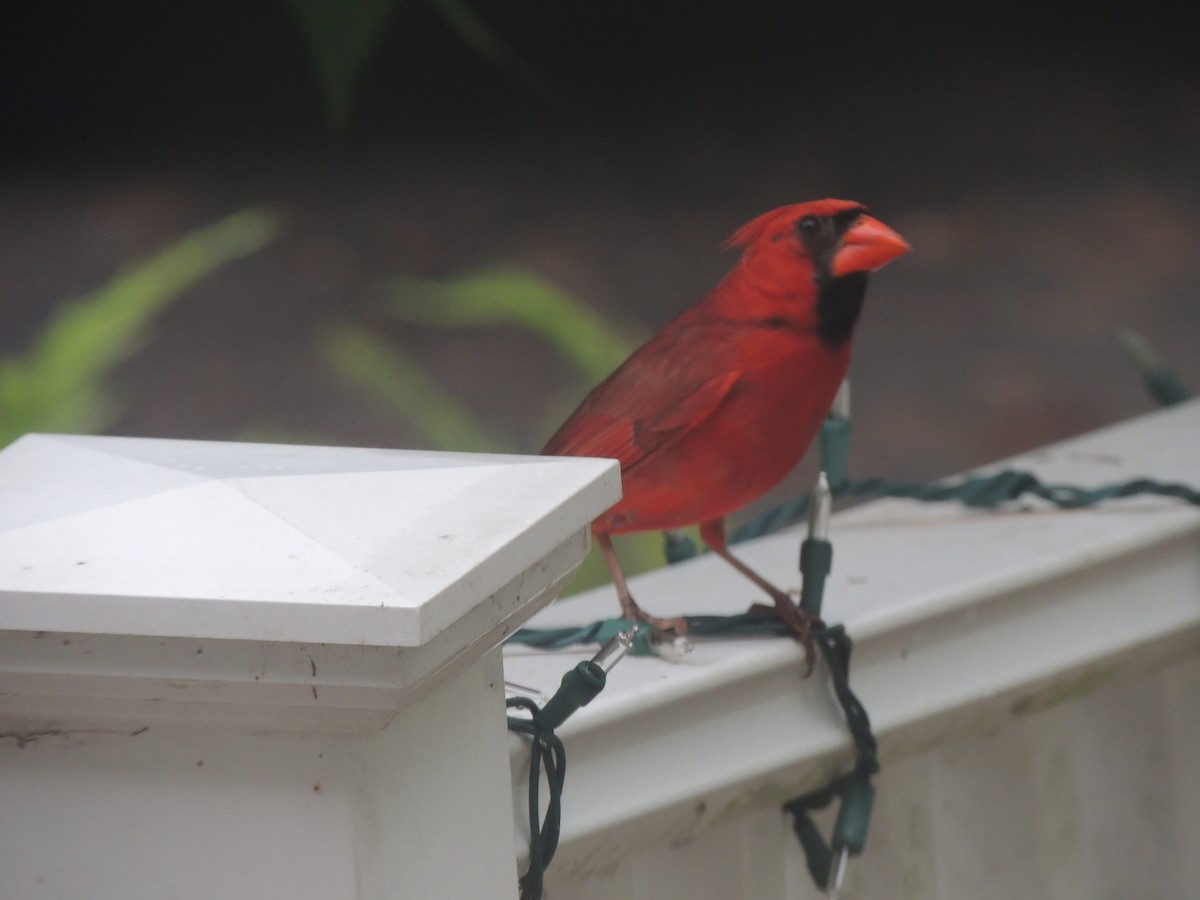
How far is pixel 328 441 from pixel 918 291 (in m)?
0.74

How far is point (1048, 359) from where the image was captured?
181 cm

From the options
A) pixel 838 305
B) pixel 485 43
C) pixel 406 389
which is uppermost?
pixel 485 43

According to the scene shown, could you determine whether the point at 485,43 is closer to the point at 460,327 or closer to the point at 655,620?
the point at 460,327

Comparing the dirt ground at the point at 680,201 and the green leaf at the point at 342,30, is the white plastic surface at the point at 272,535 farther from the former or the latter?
the green leaf at the point at 342,30

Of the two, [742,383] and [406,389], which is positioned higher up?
[742,383]

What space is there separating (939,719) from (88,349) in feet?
3.67

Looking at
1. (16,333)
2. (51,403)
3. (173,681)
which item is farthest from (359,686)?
(16,333)

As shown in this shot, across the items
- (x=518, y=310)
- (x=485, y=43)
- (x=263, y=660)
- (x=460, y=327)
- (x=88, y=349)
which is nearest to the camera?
(x=263, y=660)

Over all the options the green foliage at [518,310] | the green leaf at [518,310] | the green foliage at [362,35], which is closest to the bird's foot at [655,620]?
the green leaf at [518,310]

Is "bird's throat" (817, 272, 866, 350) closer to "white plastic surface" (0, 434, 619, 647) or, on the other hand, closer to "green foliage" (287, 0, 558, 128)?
"white plastic surface" (0, 434, 619, 647)

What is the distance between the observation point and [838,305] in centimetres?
52

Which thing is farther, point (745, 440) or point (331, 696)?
point (745, 440)

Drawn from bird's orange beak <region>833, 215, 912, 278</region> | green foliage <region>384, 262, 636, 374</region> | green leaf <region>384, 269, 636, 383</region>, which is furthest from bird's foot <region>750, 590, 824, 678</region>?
green foliage <region>384, 262, 636, 374</region>

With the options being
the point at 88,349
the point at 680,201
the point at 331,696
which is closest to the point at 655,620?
the point at 331,696
